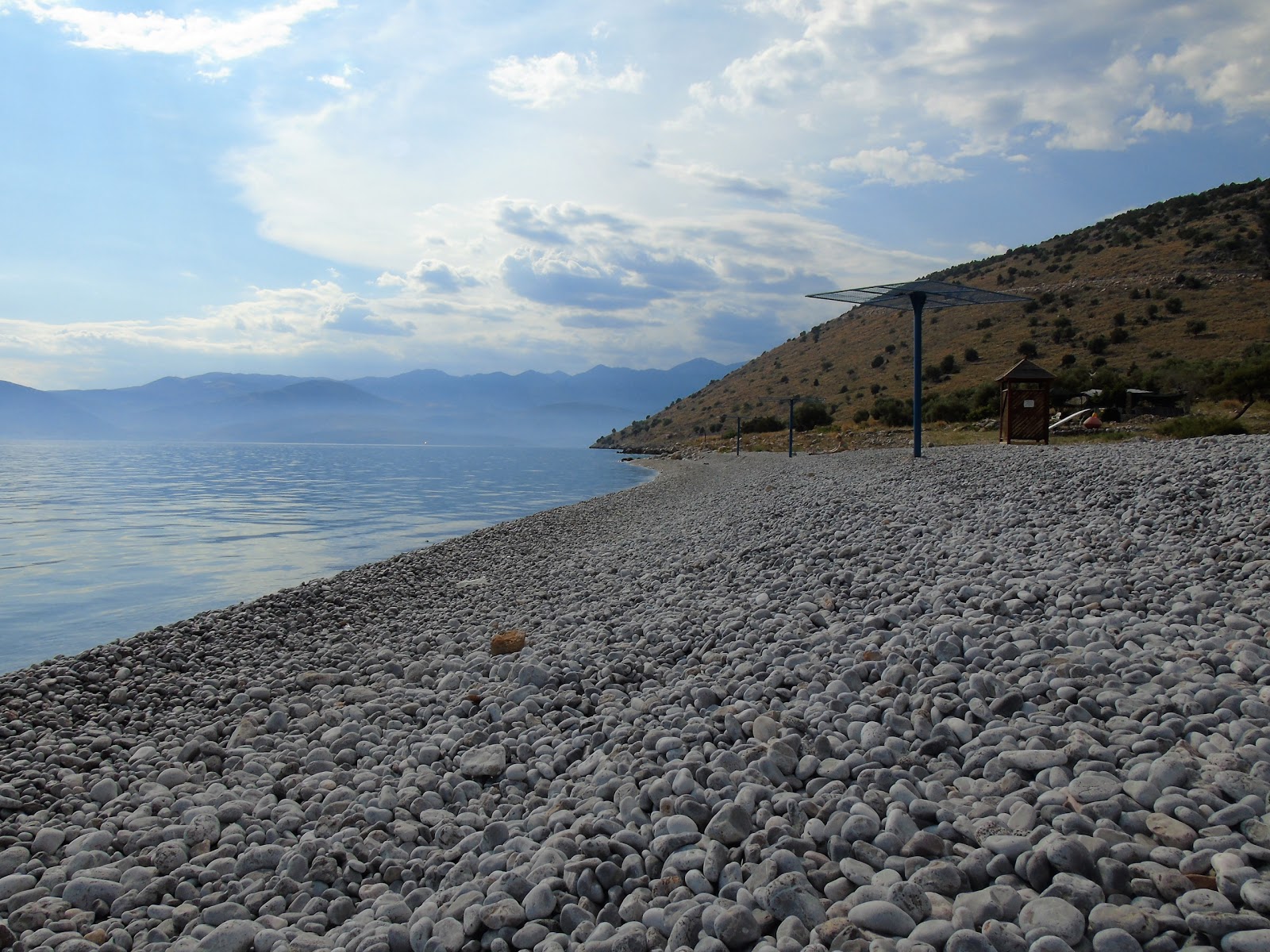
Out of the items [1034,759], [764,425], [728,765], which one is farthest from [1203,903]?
[764,425]

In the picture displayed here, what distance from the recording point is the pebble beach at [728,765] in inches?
100.0

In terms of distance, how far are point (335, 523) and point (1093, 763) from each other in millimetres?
22254

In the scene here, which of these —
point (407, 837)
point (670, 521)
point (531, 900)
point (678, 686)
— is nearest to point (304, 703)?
point (407, 837)

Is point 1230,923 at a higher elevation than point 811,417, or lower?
lower

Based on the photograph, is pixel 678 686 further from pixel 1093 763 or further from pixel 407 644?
pixel 407 644

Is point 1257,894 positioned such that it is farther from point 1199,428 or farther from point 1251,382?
point 1251,382

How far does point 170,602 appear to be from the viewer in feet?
40.0

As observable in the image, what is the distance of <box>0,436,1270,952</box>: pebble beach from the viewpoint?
254 cm

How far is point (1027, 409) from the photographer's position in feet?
70.3

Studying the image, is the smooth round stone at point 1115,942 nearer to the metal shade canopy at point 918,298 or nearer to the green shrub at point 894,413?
the metal shade canopy at point 918,298

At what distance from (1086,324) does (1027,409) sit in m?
29.9

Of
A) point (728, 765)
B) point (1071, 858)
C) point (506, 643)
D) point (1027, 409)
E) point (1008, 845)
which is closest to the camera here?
point (1071, 858)

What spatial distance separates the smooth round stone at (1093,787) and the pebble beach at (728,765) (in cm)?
1

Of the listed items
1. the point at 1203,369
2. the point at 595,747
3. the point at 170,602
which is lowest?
the point at 170,602
